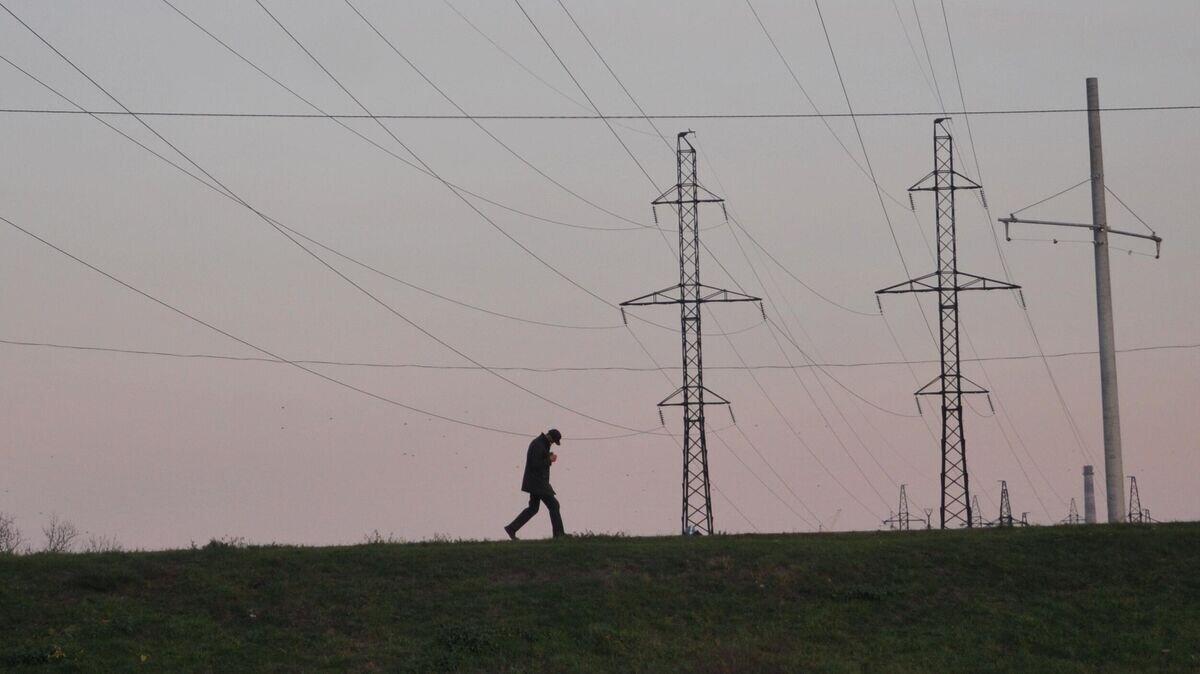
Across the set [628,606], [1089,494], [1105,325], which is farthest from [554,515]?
[1089,494]

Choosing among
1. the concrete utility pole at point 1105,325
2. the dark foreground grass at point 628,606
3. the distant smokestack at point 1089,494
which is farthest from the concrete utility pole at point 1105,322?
the distant smokestack at point 1089,494

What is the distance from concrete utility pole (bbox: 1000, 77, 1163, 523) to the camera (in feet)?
112

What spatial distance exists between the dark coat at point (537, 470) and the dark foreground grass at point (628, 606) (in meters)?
2.47

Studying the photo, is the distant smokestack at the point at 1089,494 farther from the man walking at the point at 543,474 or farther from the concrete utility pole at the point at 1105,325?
the man walking at the point at 543,474

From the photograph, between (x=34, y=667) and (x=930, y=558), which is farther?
(x=930, y=558)

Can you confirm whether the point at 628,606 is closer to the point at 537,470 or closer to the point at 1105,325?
the point at 537,470

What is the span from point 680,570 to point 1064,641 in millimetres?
5675

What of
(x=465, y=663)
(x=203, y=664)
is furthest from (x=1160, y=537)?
(x=203, y=664)

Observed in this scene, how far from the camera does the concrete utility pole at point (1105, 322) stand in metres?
34.2

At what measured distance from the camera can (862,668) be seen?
67.6 feet

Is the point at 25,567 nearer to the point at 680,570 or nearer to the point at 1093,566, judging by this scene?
the point at 680,570

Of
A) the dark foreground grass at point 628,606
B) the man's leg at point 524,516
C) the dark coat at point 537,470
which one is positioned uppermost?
the dark coat at point 537,470

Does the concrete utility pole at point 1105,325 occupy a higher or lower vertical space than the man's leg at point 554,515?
higher

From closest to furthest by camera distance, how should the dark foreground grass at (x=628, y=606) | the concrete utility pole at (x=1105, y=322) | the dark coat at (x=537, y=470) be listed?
the dark foreground grass at (x=628, y=606), the dark coat at (x=537, y=470), the concrete utility pole at (x=1105, y=322)
